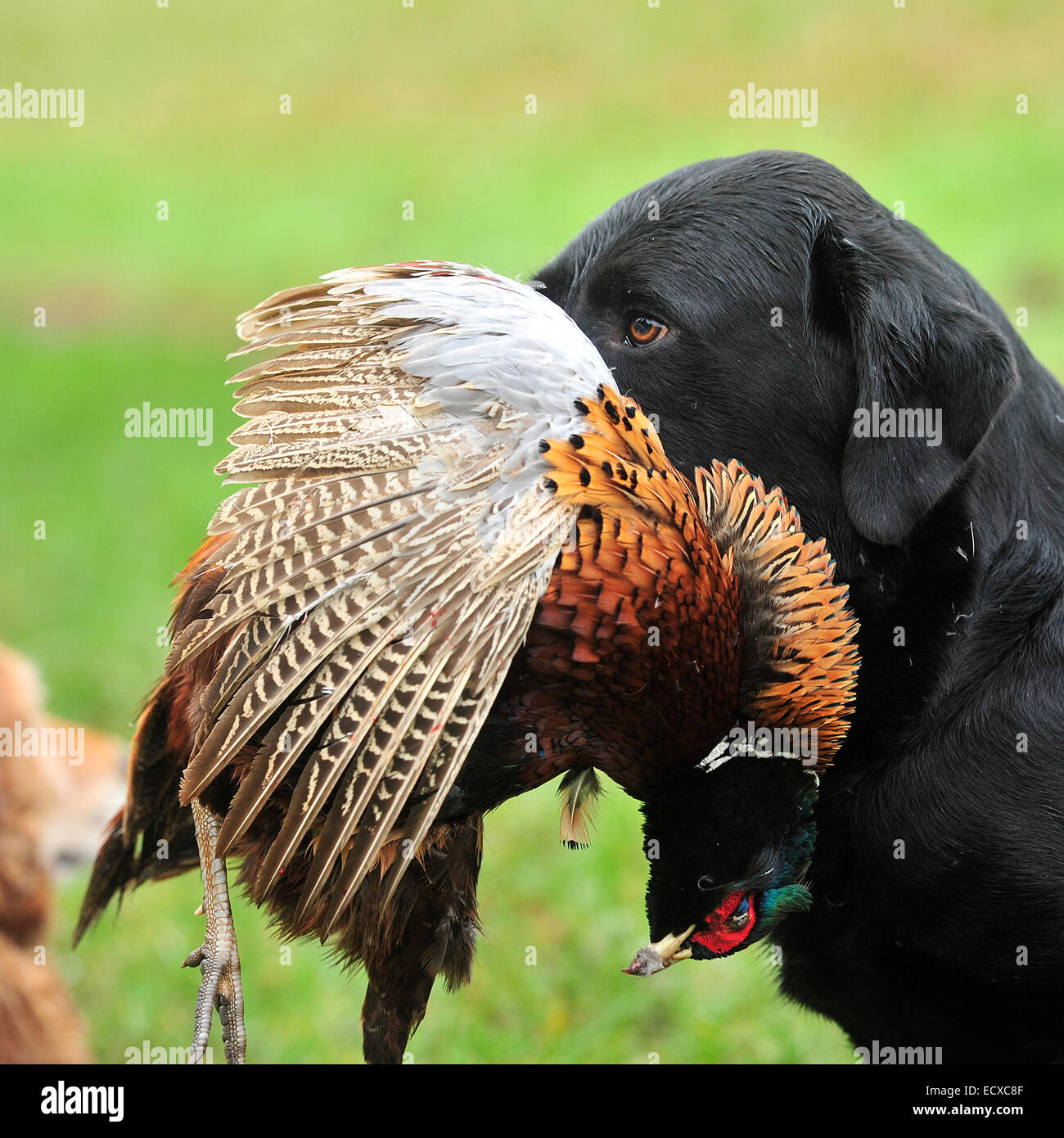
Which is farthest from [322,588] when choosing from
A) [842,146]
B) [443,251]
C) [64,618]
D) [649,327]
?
[842,146]

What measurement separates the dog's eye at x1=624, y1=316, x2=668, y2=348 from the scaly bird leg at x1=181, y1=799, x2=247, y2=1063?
1.21 metres

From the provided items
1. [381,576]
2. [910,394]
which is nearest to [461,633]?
[381,576]

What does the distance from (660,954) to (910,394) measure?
1117mm

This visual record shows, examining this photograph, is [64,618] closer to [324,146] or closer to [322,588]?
[322,588]

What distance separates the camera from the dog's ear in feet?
7.38

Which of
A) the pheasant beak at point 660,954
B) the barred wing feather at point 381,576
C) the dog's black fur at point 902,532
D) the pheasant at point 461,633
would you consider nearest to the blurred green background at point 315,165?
the dog's black fur at point 902,532

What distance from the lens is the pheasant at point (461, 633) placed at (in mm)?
1859

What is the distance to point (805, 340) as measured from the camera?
245 centimetres

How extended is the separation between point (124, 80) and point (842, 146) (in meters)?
6.83

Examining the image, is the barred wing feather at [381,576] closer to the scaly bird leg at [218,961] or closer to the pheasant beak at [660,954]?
the scaly bird leg at [218,961]

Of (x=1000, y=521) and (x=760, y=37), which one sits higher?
(x=760, y=37)

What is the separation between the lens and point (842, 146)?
10.3m

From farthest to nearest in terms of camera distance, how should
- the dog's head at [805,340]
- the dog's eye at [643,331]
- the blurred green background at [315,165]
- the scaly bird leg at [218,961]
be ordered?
the blurred green background at [315,165]
the dog's eye at [643,331]
the dog's head at [805,340]
the scaly bird leg at [218,961]

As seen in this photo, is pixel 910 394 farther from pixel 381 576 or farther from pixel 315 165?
pixel 315 165
